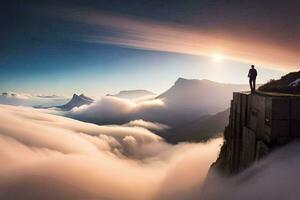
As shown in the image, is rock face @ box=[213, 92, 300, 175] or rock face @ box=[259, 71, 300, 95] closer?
rock face @ box=[213, 92, 300, 175]

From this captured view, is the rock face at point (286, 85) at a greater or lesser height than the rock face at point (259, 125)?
greater

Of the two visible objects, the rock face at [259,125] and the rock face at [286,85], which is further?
the rock face at [286,85]

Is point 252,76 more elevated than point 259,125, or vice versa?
point 252,76

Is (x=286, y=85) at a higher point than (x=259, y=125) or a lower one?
higher

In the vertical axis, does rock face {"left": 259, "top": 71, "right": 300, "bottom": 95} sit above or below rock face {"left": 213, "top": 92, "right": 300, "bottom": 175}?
above

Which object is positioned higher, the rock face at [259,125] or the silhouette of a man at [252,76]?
the silhouette of a man at [252,76]

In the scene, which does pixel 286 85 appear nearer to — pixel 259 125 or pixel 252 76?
pixel 252 76

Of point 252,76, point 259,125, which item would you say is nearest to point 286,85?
point 252,76

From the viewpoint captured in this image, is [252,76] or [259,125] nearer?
[259,125]
